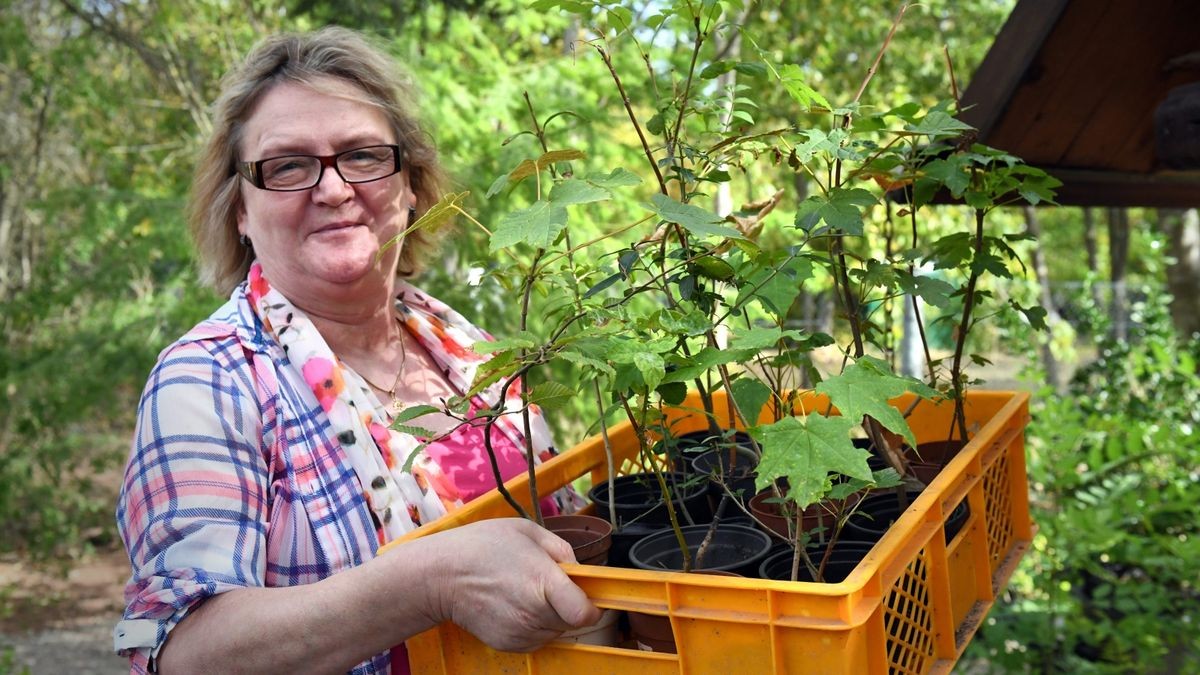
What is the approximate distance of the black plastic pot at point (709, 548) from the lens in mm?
1403

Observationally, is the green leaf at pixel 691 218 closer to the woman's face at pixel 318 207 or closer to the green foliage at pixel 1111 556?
the woman's face at pixel 318 207

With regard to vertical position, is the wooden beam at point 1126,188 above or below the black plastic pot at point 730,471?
above

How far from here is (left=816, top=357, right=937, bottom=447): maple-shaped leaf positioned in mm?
1094

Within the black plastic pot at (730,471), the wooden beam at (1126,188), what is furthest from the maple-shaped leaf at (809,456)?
the wooden beam at (1126,188)

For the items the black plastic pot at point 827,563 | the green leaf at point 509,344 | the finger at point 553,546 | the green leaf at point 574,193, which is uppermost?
the green leaf at point 574,193

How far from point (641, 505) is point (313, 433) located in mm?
557

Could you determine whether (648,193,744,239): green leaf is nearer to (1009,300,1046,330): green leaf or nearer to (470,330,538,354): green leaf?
(470,330,538,354): green leaf

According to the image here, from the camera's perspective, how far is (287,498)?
1659 millimetres

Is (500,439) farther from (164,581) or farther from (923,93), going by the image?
(923,93)

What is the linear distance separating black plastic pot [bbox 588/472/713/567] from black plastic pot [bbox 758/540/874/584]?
0.19 meters

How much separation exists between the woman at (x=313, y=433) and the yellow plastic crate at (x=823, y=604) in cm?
5

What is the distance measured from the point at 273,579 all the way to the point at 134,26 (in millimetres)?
7095

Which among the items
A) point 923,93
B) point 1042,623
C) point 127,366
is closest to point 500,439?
point 1042,623

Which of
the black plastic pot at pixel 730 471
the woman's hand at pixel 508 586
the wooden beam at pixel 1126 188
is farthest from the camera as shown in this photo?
the wooden beam at pixel 1126 188
